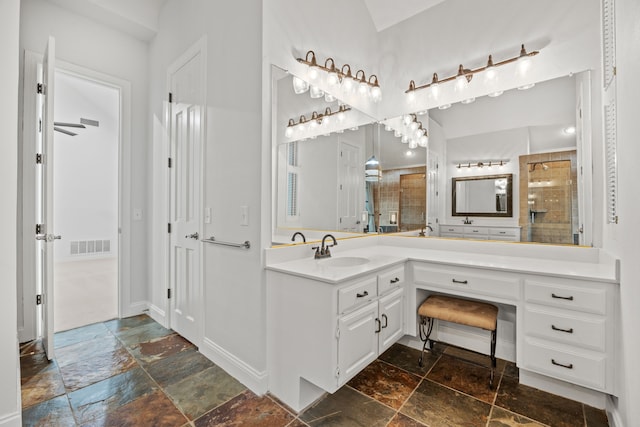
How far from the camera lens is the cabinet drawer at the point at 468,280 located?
1.83m

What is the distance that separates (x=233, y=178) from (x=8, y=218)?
118 cm

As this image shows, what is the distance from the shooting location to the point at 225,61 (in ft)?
7.07

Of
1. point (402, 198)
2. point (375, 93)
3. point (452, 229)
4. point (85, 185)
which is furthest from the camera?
point (85, 185)

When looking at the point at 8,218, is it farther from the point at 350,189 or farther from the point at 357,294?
the point at 350,189

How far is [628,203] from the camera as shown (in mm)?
1296

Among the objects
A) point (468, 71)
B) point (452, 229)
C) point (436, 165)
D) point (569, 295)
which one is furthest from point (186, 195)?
point (569, 295)

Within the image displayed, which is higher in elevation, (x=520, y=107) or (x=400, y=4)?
(x=400, y=4)

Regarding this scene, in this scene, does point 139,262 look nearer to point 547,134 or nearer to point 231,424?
point 231,424

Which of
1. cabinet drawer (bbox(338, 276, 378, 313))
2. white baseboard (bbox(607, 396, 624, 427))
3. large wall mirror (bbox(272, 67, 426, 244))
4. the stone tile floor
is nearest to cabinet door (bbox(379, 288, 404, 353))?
cabinet drawer (bbox(338, 276, 378, 313))

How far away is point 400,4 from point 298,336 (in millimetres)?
3236

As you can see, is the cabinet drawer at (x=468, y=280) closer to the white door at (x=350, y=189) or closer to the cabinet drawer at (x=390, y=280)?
the cabinet drawer at (x=390, y=280)

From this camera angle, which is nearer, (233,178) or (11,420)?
(11,420)

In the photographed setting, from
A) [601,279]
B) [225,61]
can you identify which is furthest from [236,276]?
[601,279]

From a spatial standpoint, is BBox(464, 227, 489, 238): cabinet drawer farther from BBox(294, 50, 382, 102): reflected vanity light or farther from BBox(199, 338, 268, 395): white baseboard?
BBox(199, 338, 268, 395): white baseboard
